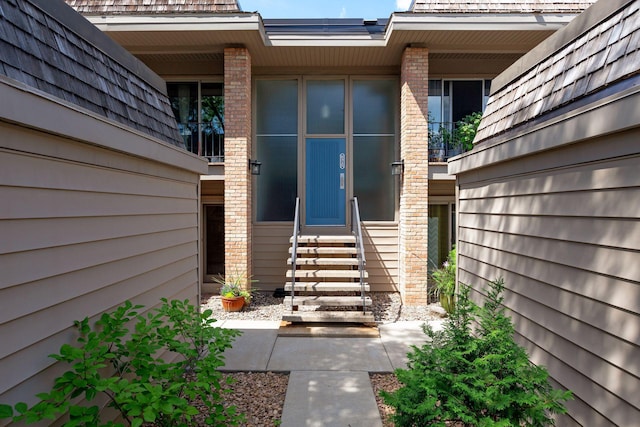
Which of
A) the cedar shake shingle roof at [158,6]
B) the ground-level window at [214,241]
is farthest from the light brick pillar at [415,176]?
the ground-level window at [214,241]

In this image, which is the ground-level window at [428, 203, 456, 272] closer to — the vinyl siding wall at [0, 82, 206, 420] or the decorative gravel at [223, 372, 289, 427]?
the decorative gravel at [223, 372, 289, 427]

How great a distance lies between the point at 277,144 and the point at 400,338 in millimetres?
4920

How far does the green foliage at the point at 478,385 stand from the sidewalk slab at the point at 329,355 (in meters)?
Result: 1.92

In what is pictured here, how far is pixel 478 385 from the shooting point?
92.9 inches

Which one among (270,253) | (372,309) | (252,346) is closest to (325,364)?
(252,346)

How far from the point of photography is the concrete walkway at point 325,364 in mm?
3504

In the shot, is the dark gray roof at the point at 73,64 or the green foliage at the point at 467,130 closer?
the dark gray roof at the point at 73,64

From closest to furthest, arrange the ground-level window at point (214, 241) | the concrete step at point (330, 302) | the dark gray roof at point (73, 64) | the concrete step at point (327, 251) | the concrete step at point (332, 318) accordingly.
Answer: the dark gray roof at point (73, 64) < the concrete step at point (332, 318) < the concrete step at point (330, 302) < the concrete step at point (327, 251) < the ground-level window at point (214, 241)

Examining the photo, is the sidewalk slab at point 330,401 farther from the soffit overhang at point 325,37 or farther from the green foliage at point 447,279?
the soffit overhang at point 325,37

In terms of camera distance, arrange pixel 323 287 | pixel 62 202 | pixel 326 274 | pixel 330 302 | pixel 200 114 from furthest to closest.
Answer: pixel 200 114 → pixel 326 274 → pixel 323 287 → pixel 330 302 → pixel 62 202

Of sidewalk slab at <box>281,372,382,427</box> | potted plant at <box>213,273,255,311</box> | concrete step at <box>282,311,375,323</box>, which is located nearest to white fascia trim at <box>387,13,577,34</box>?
concrete step at <box>282,311,375,323</box>

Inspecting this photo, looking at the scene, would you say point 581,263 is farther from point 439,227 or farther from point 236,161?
point 439,227

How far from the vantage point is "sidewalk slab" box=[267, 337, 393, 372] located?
15.0 feet

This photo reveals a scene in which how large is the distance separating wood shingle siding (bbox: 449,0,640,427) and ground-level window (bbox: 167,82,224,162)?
6205 mm
